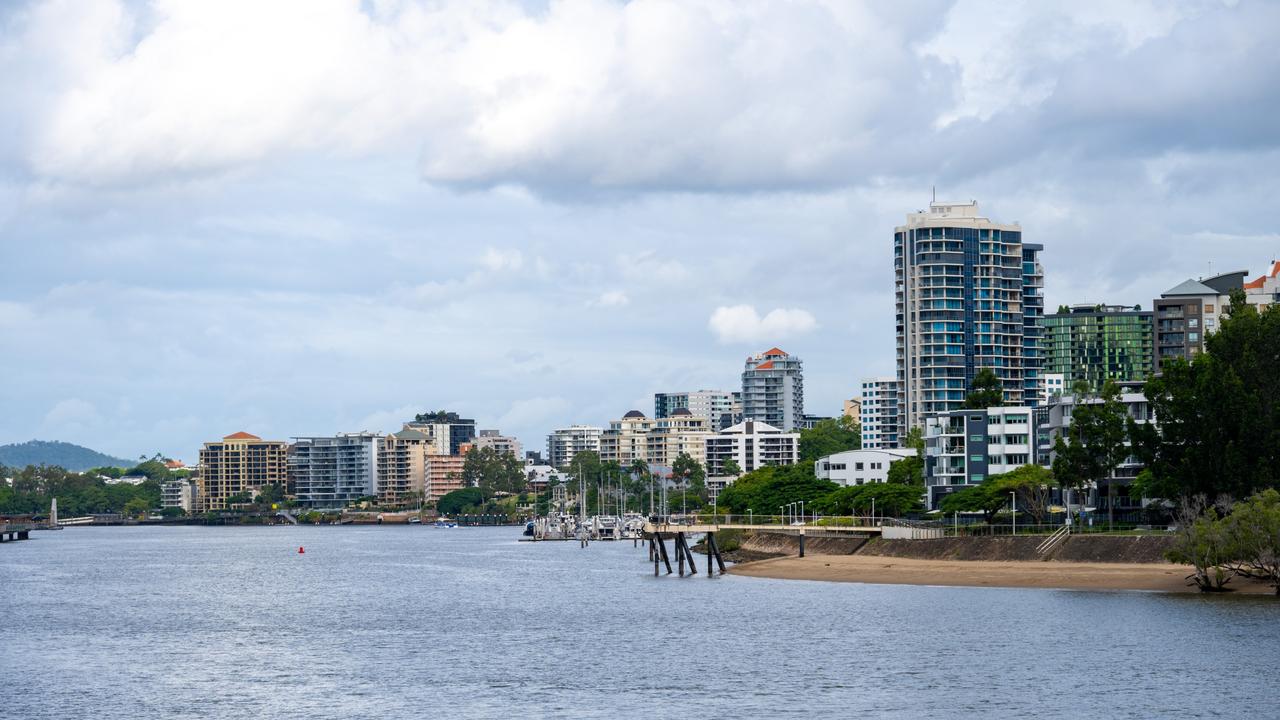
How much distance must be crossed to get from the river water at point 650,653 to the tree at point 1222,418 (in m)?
14.1

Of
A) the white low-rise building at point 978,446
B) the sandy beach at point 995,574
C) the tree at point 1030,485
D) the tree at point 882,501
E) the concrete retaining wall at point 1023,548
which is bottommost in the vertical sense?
the sandy beach at point 995,574

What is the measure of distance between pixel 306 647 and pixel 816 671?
100ft

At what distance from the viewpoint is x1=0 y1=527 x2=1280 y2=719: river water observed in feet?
214

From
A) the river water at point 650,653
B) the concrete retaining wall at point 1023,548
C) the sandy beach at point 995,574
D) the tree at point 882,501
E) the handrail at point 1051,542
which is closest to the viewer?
the river water at point 650,653

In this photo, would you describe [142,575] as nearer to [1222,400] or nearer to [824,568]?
[824,568]

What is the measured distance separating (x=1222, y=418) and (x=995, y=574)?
65.9 ft

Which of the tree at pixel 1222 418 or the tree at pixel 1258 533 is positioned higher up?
the tree at pixel 1222 418

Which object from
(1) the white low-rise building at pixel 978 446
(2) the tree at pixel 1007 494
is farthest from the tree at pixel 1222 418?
(1) the white low-rise building at pixel 978 446

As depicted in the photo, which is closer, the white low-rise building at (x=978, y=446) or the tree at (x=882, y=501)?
the tree at (x=882, y=501)

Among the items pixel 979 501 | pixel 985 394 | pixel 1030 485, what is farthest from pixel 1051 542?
pixel 985 394

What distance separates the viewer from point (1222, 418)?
113 meters

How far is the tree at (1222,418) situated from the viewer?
365 ft

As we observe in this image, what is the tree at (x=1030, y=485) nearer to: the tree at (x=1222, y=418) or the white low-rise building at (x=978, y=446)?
the white low-rise building at (x=978, y=446)

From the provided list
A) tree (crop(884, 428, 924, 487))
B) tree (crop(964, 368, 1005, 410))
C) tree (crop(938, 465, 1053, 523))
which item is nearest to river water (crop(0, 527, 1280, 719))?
tree (crop(938, 465, 1053, 523))
